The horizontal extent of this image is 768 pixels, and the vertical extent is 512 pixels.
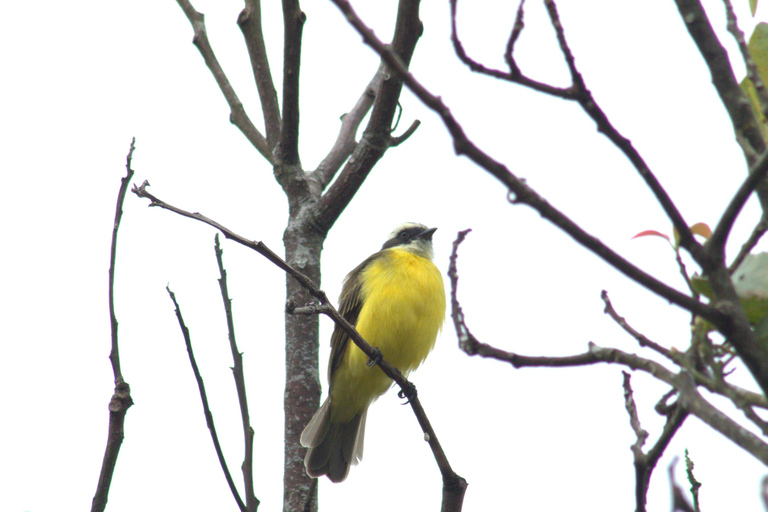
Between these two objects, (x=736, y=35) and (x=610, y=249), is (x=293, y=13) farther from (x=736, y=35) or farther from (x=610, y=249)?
(x=610, y=249)

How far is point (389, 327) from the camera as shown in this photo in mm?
5902

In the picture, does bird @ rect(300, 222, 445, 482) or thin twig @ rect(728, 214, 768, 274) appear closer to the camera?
thin twig @ rect(728, 214, 768, 274)

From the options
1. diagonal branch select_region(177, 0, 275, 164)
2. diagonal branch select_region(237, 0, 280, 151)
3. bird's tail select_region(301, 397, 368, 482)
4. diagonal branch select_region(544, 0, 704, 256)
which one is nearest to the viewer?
diagonal branch select_region(544, 0, 704, 256)

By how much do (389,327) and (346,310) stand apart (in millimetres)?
534

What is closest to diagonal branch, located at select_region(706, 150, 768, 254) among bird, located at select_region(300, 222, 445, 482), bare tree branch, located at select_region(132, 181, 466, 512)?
bare tree branch, located at select_region(132, 181, 466, 512)

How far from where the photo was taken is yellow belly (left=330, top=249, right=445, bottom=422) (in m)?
5.91

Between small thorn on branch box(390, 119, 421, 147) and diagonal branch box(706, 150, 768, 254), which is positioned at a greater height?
small thorn on branch box(390, 119, 421, 147)

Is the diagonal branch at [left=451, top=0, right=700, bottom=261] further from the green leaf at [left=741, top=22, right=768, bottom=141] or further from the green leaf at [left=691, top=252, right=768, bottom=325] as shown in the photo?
the green leaf at [left=741, top=22, right=768, bottom=141]

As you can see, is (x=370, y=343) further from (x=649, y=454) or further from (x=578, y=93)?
(x=578, y=93)

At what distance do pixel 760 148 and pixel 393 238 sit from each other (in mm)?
6528

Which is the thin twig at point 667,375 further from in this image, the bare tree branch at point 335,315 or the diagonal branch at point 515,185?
the bare tree branch at point 335,315

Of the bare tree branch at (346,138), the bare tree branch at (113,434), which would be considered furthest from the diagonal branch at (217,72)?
the bare tree branch at (113,434)

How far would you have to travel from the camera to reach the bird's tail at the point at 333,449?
6.04m

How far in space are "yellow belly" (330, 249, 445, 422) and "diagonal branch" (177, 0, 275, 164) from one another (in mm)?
1791
